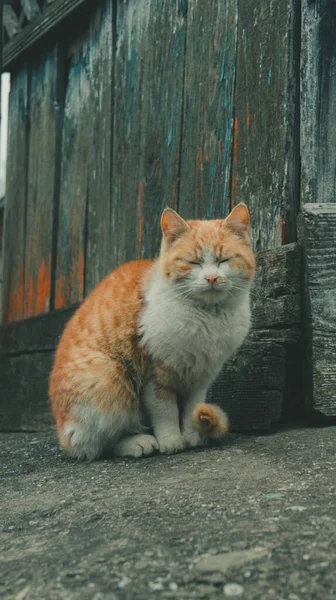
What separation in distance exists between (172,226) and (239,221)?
1.03ft

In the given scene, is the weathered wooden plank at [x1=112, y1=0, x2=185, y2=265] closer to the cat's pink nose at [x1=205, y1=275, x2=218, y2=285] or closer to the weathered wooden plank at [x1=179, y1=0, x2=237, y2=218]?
the weathered wooden plank at [x1=179, y1=0, x2=237, y2=218]

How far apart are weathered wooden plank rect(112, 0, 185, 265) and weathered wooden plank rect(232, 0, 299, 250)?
55 centimetres

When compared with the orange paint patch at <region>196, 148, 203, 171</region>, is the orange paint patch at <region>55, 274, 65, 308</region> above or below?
Answer: below

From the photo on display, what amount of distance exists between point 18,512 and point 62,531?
1.36 feet

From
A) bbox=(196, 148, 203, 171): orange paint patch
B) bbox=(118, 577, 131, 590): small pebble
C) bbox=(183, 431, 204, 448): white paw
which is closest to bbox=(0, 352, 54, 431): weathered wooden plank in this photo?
bbox=(196, 148, 203, 171): orange paint patch

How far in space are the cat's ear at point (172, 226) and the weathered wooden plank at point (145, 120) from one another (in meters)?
0.88

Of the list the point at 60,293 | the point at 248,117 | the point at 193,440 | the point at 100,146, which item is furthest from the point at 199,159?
the point at 60,293

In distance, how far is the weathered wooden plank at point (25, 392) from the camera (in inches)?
208

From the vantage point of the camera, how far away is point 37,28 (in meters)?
5.37

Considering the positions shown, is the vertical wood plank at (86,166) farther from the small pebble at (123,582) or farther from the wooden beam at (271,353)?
the small pebble at (123,582)

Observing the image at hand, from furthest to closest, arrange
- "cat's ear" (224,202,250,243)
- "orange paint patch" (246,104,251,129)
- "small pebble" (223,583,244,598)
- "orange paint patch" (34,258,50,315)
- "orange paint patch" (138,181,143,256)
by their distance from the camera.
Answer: "orange paint patch" (34,258,50,315)
"orange paint patch" (138,181,143,256)
"orange paint patch" (246,104,251,129)
"cat's ear" (224,202,250,243)
"small pebble" (223,583,244,598)

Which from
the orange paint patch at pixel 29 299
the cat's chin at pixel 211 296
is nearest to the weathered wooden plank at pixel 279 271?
the cat's chin at pixel 211 296

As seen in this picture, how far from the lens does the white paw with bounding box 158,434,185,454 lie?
337cm

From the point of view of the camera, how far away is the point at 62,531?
7.84ft
